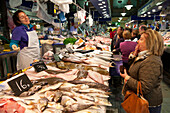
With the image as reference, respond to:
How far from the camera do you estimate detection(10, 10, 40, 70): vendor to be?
9.98 ft

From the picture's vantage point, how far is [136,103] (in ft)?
5.82

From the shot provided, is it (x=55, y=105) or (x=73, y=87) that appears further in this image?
(x=73, y=87)

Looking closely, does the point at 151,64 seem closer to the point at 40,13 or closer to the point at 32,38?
the point at 32,38

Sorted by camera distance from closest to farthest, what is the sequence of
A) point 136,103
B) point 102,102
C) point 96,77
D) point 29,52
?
point 102,102 → point 96,77 → point 136,103 → point 29,52

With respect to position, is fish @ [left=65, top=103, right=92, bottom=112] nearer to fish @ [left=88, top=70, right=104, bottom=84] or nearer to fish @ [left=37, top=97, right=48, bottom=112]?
fish @ [left=37, top=97, right=48, bottom=112]

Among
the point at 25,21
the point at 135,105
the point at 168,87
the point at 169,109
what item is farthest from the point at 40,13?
the point at 168,87

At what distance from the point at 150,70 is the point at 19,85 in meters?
1.52

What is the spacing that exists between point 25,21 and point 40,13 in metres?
0.90

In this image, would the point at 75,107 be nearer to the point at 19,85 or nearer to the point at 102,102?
the point at 102,102

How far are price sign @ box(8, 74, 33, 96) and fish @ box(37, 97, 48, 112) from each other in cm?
26

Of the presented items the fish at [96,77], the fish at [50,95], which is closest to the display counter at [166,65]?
the fish at [96,77]

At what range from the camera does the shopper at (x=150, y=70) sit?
1718mm

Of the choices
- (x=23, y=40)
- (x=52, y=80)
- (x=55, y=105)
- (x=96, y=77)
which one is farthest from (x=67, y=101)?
(x=23, y=40)

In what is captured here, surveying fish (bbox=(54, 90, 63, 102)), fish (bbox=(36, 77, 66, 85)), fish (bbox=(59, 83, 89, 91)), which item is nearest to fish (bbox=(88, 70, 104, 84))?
fish (bbox=(59, 83, 89, 91))
